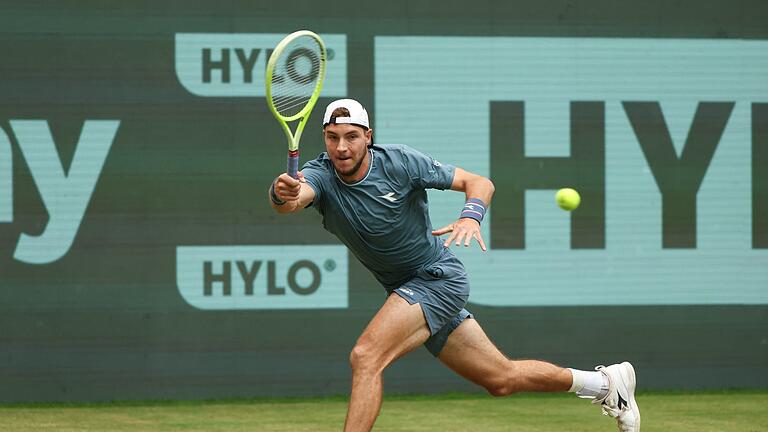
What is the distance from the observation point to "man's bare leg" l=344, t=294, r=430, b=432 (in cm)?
449

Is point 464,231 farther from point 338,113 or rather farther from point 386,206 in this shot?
point 338,113

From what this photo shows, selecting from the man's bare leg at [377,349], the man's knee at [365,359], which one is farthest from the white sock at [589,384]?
the man's knee at [365,359]

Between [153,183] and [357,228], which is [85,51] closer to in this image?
[153,183]

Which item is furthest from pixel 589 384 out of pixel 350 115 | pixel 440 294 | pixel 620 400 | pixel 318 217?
pixel 318 217

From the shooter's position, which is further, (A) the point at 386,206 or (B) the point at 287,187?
(A) the point at 386,206

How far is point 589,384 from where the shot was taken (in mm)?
5418

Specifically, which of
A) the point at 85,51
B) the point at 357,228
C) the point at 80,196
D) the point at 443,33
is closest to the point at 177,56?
the point at 85,51

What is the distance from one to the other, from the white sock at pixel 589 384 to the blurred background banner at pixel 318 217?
245 cm

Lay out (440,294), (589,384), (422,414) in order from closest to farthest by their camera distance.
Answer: (440,294), (589,384), (422,414)

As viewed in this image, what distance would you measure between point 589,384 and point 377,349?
4.14 feet

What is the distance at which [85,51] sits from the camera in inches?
297

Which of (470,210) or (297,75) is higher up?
(297,75)

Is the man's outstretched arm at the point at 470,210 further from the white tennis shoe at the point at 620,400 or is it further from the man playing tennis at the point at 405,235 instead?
the white tennis shoe at the point at 620,400

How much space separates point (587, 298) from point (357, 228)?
3.43 metres
